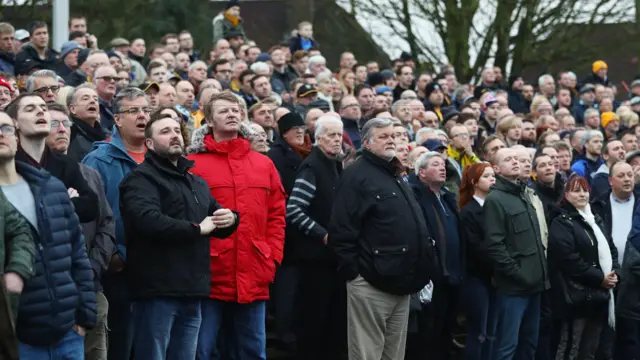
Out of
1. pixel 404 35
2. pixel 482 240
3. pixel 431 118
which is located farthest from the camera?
pixel 404 35

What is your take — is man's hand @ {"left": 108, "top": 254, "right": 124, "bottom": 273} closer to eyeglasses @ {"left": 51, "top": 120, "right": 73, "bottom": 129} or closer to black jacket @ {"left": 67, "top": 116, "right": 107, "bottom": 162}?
eyeglasses @ {"left": 51, "top": 120, "right": 73, "bottom": 129}

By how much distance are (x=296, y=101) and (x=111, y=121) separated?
3.12 metres

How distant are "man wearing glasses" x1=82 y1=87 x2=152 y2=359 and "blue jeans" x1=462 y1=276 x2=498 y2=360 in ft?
10.2

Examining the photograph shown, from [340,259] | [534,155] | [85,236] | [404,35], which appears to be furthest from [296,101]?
[404,35]

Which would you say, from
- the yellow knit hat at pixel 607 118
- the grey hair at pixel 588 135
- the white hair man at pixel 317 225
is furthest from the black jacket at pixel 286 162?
the yellow knit hat at pixel 607 118

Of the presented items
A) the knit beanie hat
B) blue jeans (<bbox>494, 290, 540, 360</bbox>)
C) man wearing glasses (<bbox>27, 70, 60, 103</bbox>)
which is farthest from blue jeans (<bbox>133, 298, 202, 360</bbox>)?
blue jeans (<bbox>494, 290, 540, 360</bbox>)

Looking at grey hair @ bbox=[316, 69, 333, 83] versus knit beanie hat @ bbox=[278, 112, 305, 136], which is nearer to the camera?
knit beanie hat @ bbox=[278, 112, 305, 136]

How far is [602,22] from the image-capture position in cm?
2484

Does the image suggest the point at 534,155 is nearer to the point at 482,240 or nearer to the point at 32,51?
the point at 482,240

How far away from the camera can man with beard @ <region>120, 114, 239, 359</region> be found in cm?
805

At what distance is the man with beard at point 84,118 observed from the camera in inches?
362

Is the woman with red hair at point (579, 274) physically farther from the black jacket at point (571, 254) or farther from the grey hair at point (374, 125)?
the grey hair at point (374, 125)

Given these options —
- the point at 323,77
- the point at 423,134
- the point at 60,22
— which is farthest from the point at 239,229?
the point at 60,22

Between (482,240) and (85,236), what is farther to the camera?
(482,240)
